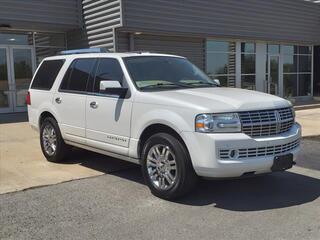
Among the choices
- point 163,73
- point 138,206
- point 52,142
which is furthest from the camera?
point 52,142

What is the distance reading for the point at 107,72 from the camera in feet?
22.2

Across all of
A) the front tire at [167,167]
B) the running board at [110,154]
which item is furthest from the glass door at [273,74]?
the front tire at [167,167]

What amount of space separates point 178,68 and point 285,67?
16887 millimetres

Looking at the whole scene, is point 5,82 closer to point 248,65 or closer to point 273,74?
point 248,65

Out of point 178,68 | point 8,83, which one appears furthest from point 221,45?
point 178,68

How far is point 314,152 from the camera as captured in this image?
8.90 meters

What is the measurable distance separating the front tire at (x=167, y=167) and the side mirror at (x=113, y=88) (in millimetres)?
851

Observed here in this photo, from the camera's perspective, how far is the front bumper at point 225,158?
518cm

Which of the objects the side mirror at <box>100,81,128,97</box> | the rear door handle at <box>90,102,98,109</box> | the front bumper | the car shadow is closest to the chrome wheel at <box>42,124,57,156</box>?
the car shadow

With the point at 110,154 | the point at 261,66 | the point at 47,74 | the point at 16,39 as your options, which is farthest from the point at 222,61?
the point at 110,154

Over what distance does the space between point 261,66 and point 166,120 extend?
53.6 ft

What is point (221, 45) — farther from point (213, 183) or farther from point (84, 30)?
point (213, 183)

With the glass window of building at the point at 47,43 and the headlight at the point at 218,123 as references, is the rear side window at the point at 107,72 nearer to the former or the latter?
the headlight at the point at 218,123

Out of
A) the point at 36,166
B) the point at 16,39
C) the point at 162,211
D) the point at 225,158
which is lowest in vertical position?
the point at 162,211
